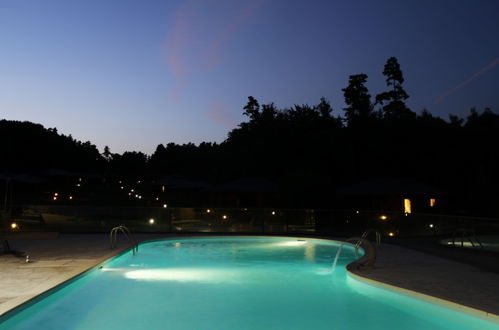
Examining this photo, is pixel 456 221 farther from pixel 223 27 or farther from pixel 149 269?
pixel 223 27

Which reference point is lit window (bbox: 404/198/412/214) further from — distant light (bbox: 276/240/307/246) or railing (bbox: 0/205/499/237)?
distant light (bbox: 276/240/307/246)

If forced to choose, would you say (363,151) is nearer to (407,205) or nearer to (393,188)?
(407,205)

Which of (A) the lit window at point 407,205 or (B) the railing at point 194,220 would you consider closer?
(B) the railing at point 194,220

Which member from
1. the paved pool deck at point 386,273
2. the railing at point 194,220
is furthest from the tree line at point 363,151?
the paved pool deck at point 386,273

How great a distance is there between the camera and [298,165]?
27156 millimetres

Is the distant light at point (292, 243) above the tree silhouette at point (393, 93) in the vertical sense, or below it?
below

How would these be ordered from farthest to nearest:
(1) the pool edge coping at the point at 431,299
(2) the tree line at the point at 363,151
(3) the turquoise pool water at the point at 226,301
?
1. (2) the tree line at the point at 363,151
2. (3) the turquoise pool water at the point at 226,301
3. (1) the pool edge coping at the point at 431,299

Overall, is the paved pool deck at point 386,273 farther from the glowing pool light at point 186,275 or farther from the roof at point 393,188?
the roof at point 393,188

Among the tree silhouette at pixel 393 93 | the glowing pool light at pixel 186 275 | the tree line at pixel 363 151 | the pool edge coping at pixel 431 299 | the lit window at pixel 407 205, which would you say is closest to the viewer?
the pool edge coping at pixel 431 299

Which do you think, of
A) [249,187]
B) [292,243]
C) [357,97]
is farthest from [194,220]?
[357,97]

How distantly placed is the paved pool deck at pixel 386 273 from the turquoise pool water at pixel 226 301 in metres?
0.24

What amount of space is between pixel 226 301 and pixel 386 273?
10.3 ft

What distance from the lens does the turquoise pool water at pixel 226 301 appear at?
6.64 m

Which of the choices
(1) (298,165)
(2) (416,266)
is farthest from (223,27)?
(2) (416,266)
